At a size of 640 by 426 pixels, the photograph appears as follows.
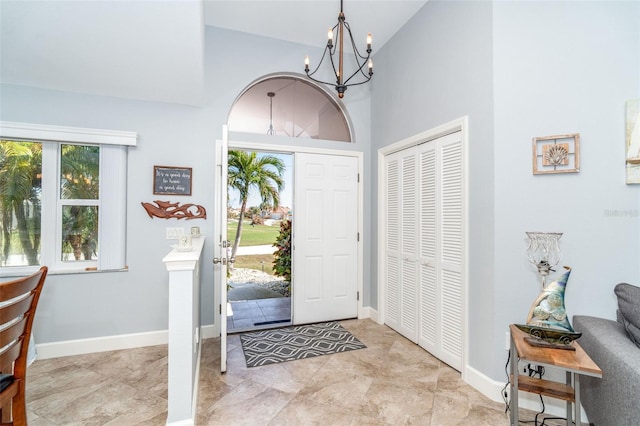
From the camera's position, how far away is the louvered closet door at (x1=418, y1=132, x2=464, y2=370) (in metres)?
2.46

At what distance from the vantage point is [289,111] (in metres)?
3.58

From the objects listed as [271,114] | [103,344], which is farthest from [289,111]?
[103,344]

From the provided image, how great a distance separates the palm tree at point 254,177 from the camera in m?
5.75

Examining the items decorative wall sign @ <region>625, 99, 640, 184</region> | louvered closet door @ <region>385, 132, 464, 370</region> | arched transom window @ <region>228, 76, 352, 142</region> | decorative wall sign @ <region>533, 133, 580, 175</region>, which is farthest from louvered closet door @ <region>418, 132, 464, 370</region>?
arched transom window @ <region>228, 76, 352, 142</region>

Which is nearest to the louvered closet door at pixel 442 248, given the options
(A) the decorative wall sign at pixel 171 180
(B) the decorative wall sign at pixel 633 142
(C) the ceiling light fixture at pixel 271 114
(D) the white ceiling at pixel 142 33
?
(B) the decorative wall sign at pixel 633 142

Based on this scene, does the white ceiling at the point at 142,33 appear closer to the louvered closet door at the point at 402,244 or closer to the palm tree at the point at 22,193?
the palm tree at the point at 22,193

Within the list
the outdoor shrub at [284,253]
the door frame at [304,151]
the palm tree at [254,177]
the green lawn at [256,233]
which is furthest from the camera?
the green lawn at [256,233]

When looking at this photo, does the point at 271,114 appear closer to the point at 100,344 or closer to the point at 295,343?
the point at 295,343

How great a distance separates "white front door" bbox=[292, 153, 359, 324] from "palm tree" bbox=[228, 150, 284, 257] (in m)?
2.51

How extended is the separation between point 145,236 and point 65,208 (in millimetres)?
750

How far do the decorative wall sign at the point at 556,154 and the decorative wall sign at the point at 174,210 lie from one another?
2.99 meters

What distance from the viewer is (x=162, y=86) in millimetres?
2703

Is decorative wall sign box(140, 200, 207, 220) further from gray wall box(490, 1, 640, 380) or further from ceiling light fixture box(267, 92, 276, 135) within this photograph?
gray wall box(490, 1, 640, 380)

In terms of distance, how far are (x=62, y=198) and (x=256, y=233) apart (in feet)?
11.9
